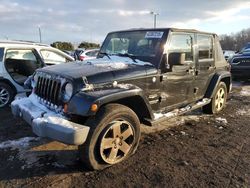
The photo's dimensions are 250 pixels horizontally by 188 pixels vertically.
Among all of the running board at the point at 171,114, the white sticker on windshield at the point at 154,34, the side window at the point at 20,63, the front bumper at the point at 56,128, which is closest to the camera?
the front bumper at the point at 56,128

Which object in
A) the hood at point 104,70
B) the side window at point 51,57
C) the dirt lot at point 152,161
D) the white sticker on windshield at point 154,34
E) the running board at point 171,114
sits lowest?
the dirt lot at point 152,161

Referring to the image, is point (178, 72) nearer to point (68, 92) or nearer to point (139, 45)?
point (139, 45)

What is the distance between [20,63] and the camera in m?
8.70

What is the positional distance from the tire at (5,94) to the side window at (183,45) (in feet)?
14.6

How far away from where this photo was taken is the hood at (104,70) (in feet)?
14.3

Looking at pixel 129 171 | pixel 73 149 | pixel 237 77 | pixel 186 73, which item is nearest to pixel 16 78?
pixel 73 149

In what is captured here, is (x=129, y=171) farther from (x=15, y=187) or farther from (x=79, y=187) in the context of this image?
(x=15, y=187)

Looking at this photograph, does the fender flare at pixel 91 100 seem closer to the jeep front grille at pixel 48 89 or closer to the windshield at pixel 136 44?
the jeep front grille at pixel 48 89

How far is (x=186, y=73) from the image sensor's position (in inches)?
230

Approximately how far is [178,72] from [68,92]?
86.9 inches

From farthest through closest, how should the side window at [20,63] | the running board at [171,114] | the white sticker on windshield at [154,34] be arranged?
1. the side window at [20,63]
2. the white sticker on windshield at [154,34]
3. the running board at [171,114]

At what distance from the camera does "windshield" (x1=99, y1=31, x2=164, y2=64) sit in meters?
5.30

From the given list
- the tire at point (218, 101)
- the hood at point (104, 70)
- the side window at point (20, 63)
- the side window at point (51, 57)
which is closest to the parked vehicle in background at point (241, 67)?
the tire at point (218, 101)

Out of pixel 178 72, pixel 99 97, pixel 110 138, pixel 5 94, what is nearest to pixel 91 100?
pixel 99 97
